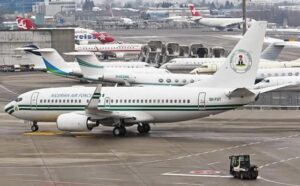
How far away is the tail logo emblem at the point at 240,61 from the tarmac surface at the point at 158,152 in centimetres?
474

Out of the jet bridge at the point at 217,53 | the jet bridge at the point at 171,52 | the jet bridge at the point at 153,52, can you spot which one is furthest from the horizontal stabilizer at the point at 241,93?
the jet bridge at the point at 171,52

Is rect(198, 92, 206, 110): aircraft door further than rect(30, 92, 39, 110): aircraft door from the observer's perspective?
No

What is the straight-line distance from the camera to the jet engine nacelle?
54.8m

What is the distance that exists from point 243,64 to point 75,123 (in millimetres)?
11959

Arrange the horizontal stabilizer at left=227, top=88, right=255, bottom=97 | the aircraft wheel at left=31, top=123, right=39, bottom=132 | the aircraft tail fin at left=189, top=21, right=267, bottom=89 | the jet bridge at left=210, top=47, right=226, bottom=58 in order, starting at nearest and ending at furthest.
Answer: the horizontal stabilizer at left=227, top=88, right=255, bottom=97 < the aircraft tail fin at left=189, top=21, right=267, bottom=89 < the aircraft wheel at left=31, top=123, right=39, bottom=132 < the jet bridge at left=210, top=47, right=226, bottom=58

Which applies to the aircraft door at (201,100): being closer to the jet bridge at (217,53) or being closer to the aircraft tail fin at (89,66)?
the aircraft tail fin at (89,66)

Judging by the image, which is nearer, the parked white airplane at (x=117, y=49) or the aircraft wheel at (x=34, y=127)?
the aircraft wheel at (x=34, y=127)

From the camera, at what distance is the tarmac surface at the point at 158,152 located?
40.6m

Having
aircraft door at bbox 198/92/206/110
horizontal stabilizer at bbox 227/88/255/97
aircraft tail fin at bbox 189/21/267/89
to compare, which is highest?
aircraft tail fin at bbox 189/21/267/89

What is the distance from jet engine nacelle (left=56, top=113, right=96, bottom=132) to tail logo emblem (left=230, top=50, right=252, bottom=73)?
33.8 ft

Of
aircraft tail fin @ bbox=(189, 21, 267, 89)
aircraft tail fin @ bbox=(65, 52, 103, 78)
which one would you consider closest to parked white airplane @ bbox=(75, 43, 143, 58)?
aircraft tail fin @ bbox=(65, 52, 103, 78)

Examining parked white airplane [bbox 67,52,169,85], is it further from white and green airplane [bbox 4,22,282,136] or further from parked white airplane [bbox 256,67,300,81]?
white and green airplane [bbox 4,22,282,136]

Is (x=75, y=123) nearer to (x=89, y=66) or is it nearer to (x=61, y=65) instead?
(x=89, y=66)

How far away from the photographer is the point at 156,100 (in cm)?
5581
